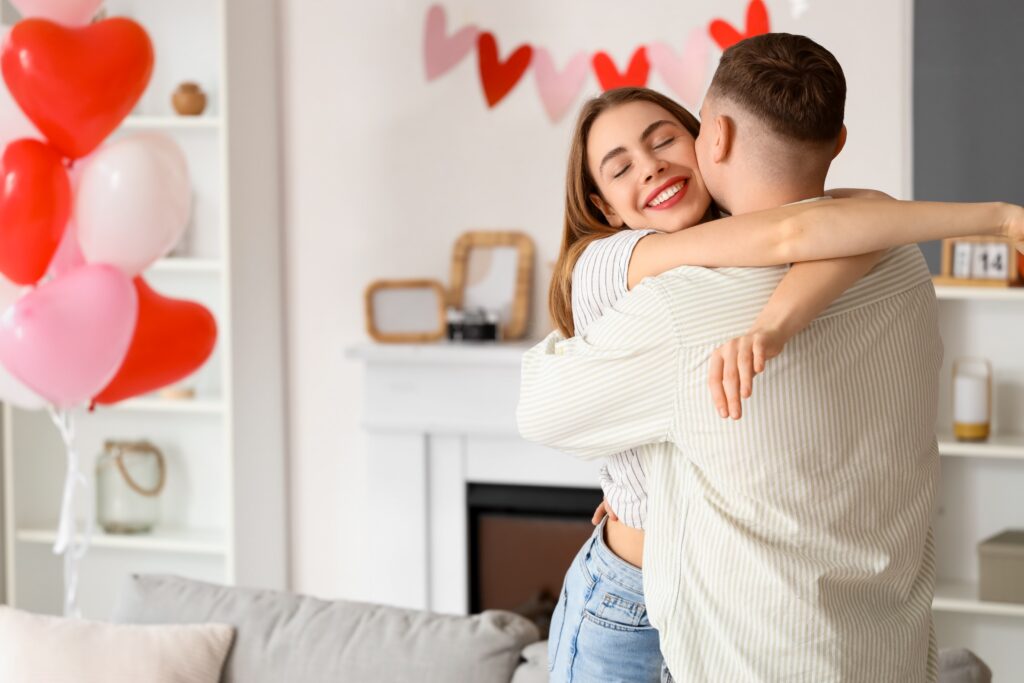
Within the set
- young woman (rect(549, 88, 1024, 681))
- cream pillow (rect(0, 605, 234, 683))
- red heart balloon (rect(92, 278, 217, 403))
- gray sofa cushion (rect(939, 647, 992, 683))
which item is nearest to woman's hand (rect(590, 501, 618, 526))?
young woman (rect(549, 88, 1024, 681))

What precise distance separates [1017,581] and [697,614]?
6.89 feet

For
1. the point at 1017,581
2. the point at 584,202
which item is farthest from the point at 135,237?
the point at 1017,581

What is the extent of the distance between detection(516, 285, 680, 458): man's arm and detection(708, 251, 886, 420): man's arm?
0.09 metres

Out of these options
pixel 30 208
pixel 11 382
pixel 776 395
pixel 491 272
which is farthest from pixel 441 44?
pixel 776 395

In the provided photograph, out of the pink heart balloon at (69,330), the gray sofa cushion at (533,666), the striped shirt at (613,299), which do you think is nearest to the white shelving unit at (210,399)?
the pink heart balloon at (69,330)

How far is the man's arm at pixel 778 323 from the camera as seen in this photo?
1.07m

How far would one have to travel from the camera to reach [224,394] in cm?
361

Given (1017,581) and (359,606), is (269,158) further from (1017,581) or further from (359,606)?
(1017,581)

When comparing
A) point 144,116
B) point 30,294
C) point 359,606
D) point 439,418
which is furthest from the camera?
point 144,116

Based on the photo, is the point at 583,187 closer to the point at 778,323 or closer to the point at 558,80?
the point at 778,323

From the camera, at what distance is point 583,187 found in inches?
59.5

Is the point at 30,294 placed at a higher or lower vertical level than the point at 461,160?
lower

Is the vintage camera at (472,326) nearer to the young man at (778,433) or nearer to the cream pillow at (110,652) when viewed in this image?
the cream pillow at (110,652)

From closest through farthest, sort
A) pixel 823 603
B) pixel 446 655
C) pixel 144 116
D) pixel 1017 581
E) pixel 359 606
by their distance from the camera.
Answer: pixel 823 603 < pixel 446 655 < pixel 359 606 < pixel 1017 581 < pixel 144 116
